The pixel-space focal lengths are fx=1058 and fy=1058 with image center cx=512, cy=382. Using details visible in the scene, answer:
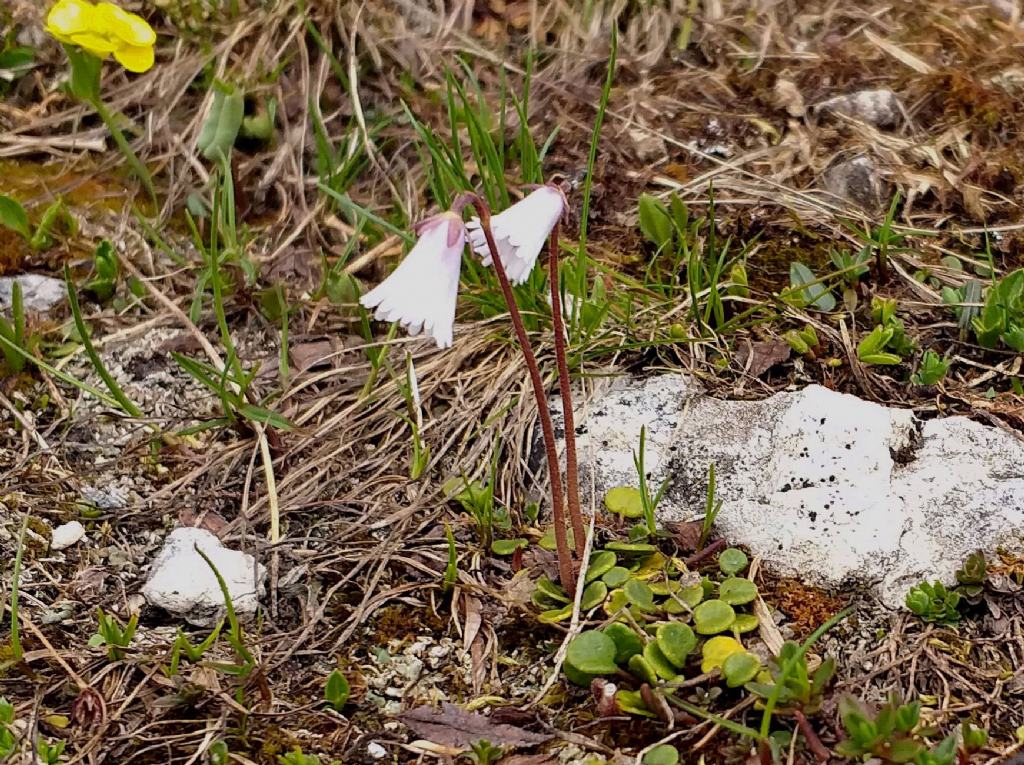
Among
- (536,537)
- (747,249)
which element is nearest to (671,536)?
(536,537)

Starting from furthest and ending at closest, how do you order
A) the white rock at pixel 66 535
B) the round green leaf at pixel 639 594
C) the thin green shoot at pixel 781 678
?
the white rock at pixel 66 535 < the round green leaf at pixel 639 594 < the thin green shoot at pixel 781 678

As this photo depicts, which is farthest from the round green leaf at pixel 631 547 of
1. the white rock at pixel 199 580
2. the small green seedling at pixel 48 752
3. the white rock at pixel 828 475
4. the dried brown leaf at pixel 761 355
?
the small green seedling at pixel 48 752

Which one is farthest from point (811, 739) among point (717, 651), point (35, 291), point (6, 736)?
point (35, 291)

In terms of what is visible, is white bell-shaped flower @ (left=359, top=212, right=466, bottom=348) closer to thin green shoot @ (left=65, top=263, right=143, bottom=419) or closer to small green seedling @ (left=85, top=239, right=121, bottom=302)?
thin green shoot @ (left=65, top=263, right=143, bottom=419)

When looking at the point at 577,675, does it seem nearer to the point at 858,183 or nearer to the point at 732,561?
the point at 732,561

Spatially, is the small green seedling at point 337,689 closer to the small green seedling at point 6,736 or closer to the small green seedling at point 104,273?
the small green seedling at point 6,736

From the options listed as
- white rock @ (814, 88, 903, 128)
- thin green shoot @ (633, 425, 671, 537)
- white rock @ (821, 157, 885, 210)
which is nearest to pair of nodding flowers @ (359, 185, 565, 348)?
thin green shoot @ (633, 425, 671, 537)

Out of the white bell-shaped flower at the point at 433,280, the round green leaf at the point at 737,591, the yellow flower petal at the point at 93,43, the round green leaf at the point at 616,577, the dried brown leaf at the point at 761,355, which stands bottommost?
the round green leaf at the point at 616,577

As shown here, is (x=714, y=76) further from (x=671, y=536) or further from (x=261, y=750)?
(x=261, y=750)
